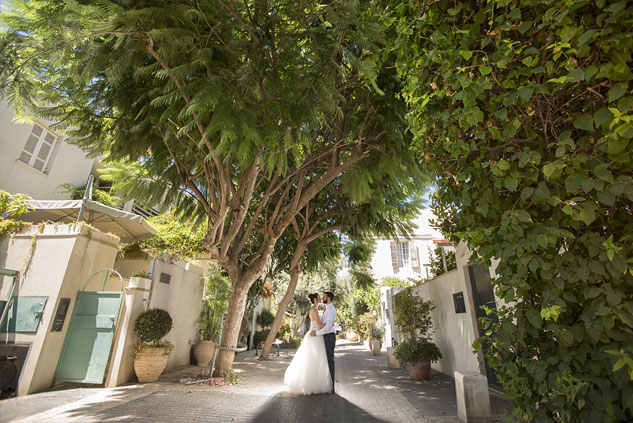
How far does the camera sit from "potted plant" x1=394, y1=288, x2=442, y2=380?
24.6 feet

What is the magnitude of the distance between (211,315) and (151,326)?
3.59 m

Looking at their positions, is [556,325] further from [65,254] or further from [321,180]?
[65,254]

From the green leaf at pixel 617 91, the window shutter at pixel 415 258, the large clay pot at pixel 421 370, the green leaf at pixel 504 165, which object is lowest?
the large clay pot at pixel 421 370

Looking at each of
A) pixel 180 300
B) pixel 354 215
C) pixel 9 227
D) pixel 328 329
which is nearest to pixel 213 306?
pixel 180 300

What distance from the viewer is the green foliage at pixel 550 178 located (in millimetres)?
1512

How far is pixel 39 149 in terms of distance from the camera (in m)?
11.5

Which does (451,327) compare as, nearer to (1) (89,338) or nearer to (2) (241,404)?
(2) (241,404)

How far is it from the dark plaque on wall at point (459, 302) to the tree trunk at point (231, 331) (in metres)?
5.24

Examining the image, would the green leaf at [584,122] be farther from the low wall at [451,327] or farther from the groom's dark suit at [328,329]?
the low wall at [451,327]

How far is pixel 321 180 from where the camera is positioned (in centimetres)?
696

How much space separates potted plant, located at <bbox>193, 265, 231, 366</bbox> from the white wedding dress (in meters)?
4.58

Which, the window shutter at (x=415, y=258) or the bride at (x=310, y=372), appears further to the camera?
the window shutter at (x=415, y=258)

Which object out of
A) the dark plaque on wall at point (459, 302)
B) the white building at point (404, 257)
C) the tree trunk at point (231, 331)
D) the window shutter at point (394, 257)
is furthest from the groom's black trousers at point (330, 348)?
the window shutter at point (394, 257)

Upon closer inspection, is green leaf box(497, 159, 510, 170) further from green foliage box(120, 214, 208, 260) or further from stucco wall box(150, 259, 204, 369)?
green foliage box(120, 214, 208, 260)
